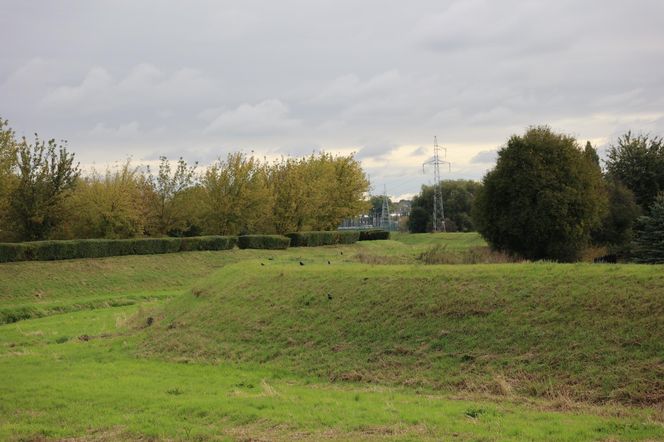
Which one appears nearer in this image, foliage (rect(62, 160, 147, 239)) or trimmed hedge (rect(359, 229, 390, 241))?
foliage (rect(62, 160, 147, 239))

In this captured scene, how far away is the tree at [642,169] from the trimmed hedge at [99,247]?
28790mm

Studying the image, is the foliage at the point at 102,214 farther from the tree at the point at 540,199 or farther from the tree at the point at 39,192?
the tree at the point at 540,199

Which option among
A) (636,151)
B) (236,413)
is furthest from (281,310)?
(636,151)

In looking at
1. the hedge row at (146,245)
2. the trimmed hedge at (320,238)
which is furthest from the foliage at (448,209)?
the hedge row at (146,245)

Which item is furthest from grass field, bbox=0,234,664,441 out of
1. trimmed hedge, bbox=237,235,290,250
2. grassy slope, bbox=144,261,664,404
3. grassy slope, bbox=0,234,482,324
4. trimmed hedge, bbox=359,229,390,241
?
trimmed hedge, bbox=359,229,390,241

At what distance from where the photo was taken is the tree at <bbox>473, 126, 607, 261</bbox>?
28625 millimetres

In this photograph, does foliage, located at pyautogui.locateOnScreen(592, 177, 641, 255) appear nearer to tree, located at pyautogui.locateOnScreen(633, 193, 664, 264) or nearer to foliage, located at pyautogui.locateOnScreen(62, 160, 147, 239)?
tree, located at pyautogui.locateOnScreen(633, 193, 664, 264)

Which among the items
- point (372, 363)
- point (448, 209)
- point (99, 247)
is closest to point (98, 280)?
point (99, 247)

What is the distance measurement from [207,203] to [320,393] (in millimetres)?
45286

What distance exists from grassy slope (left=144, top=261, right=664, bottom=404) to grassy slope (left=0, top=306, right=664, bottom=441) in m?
0.84

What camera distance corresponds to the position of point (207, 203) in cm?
5597

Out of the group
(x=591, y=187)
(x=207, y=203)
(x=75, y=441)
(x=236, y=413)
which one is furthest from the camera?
(x=207, y=203)

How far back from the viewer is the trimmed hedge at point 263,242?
166ft

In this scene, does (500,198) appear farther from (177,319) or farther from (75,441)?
(75,441)
